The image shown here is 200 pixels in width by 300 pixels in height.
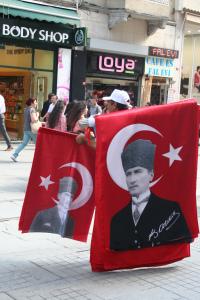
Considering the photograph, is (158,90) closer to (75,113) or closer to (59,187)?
(75,113)

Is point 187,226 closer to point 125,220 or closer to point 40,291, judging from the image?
point 125,220

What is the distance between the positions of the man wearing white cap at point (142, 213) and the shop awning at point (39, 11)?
11.2m

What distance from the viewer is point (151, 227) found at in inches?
195

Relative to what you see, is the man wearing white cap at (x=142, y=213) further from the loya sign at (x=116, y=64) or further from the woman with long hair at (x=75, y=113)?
the loya sign at (x=116, y=64)

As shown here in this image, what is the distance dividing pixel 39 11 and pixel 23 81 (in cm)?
254

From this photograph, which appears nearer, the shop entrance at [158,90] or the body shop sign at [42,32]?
the body shop sign at [42,32]

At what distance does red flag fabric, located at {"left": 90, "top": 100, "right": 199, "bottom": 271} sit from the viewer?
4652 millimetres

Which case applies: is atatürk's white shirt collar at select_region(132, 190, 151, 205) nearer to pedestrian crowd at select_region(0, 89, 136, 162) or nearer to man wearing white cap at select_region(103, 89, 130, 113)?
pedestrian crowd at select_region(0, 89, 136, 162)

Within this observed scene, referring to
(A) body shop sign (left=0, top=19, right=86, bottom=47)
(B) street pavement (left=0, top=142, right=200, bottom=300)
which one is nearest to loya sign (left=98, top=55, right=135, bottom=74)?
(A) body shop sign (left=0, top=19, right=86, bottom=47)

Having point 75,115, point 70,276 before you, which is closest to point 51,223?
point 70,276

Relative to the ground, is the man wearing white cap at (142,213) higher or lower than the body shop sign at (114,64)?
lower

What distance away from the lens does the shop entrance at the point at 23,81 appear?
16.7m

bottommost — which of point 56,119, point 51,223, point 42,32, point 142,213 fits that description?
point 51,223
